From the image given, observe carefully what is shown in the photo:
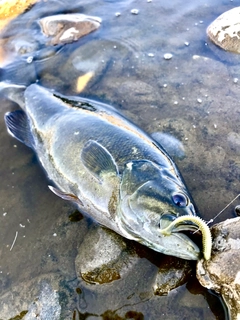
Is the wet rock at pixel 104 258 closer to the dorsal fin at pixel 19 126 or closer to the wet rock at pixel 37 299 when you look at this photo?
the wet rock at pixel 37 299

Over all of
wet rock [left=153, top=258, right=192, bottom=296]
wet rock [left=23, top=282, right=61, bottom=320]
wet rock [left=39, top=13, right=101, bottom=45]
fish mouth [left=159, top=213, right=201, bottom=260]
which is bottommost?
wet rock [left=23, top=282, right=61, bottom=320]

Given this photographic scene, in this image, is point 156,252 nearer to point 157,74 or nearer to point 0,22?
→ point 157,74

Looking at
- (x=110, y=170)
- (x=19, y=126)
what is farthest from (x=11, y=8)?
(x=110, y=170)

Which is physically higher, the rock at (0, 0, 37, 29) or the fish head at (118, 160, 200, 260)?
the rock at (0, 0, 37, 29)

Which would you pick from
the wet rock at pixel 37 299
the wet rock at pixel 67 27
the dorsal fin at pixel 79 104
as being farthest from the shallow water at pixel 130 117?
the dorsal fin at pixel 79 104

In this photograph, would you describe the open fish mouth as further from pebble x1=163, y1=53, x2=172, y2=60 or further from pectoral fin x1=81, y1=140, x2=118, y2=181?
pebble x1=163, y1=53, x2=172, y2=60

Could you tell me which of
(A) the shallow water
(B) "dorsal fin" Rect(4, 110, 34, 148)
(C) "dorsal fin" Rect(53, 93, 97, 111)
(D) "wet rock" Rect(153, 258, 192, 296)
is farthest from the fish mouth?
(B) "dorsal fin" Rect(4, 110, 34, 148)

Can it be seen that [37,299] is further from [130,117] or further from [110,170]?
[130,117]
